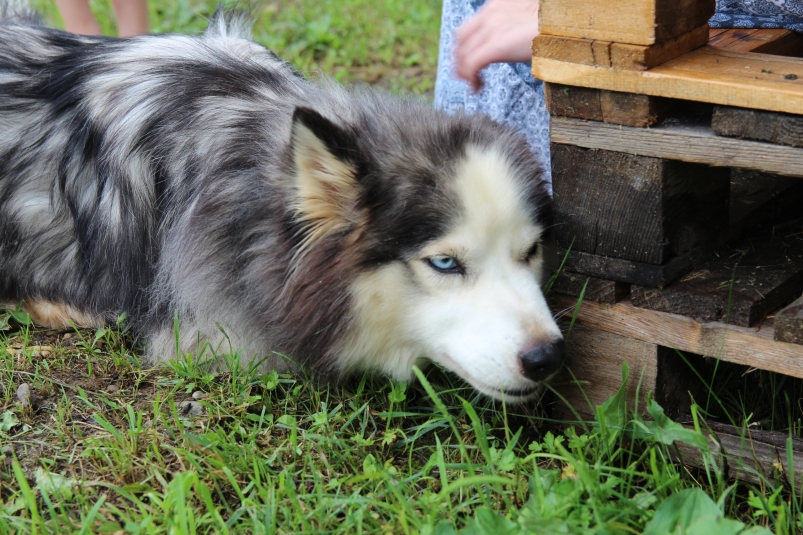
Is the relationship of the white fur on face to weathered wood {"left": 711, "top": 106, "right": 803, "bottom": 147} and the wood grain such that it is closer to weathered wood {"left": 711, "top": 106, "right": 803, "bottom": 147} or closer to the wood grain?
the wood grain

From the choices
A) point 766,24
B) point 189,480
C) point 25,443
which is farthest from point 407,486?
point 766,24

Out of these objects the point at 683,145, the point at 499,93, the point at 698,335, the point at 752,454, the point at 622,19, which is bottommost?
the point at 752,454

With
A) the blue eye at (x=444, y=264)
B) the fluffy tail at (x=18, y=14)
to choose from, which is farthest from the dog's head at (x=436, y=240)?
the fluffy tail at (x=18, y=14)

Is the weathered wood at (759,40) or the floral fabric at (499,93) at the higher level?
the weathered wood at (759,40)

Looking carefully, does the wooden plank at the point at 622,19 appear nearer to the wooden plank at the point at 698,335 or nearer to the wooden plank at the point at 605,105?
the wooden plank at the point at 605,105

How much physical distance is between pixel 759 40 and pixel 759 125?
62 cm

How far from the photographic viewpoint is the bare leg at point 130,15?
14.3 ft

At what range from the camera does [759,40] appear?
7.95 feet

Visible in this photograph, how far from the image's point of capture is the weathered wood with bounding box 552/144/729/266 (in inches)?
85.2

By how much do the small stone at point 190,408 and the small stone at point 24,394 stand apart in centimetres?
45

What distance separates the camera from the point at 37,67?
306 cm

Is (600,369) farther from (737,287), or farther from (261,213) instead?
(261,213)

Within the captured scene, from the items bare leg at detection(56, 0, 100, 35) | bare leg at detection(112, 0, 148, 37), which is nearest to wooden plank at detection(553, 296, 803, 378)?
bare leg at detection(112, 0, 148, 37)

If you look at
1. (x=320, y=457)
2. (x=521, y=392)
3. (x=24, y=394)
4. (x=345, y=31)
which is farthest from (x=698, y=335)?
(x=345, y=31)
